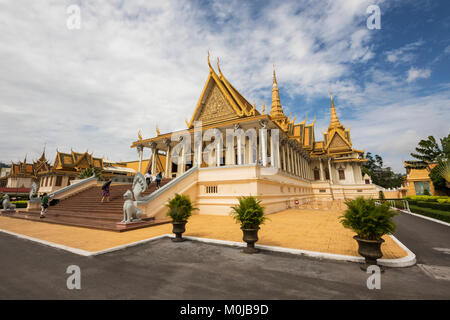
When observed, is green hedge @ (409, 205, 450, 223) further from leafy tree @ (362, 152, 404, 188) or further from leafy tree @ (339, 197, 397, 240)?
leafy tree @ (362, 152, 404, 188)

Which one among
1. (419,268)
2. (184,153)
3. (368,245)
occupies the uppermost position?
(184,153)

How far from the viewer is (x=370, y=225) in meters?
3.82

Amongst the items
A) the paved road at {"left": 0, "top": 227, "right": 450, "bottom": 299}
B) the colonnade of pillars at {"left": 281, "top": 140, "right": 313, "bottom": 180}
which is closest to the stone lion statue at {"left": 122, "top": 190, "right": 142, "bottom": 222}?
the paved road at {"left": 0, "top": 227, "right": 450, "bottom": 299}

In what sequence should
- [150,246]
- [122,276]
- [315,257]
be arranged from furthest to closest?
1. [150,246]
2. [315,257]
3. [122,276]

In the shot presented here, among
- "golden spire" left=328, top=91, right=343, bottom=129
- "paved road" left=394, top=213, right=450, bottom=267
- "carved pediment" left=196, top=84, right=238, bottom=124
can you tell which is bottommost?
"paved road" left=394, top=213, right=450, bottom=267

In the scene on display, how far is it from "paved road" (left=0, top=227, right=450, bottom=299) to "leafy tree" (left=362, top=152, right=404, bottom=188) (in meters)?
67.1

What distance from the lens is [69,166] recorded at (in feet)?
108

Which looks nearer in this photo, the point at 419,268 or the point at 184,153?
the point at 419,268

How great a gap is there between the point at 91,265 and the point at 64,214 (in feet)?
33.6

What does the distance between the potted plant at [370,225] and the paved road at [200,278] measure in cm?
38

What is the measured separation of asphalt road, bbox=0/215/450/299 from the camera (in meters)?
2.85

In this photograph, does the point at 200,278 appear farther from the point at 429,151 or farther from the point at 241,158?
the point at 429,151

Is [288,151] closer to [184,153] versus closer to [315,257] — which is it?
[184,153]
